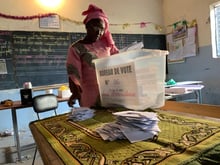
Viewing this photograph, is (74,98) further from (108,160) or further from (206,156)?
(206,156)

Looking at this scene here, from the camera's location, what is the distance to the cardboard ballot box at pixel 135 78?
2.85 feet

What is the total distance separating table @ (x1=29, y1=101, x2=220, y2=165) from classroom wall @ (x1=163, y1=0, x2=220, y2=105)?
2.87 metres

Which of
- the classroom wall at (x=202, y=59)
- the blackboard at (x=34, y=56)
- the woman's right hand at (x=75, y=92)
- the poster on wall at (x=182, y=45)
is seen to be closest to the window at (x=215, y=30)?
the classroom wall at (x=202, y=59)

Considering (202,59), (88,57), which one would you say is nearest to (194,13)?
(202,59)

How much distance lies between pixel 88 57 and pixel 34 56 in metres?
2.26

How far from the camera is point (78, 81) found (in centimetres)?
132

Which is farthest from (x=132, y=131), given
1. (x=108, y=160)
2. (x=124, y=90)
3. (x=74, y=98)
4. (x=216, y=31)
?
(x=216, y=31)

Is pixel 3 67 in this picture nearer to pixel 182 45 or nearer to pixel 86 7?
pixel 86 7

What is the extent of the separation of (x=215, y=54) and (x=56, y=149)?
11.4 feet

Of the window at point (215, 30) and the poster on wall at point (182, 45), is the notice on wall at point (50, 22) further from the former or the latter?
the window at point (215, 30)

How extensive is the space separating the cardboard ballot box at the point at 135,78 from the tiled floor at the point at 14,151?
1.78 m

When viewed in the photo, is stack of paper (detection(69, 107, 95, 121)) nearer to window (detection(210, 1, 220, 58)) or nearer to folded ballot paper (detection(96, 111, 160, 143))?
folded ballot paper (detection(96, 111, 160, 143))

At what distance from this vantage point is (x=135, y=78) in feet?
2.88

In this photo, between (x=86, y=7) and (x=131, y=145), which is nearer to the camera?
(x=131, y=145)
